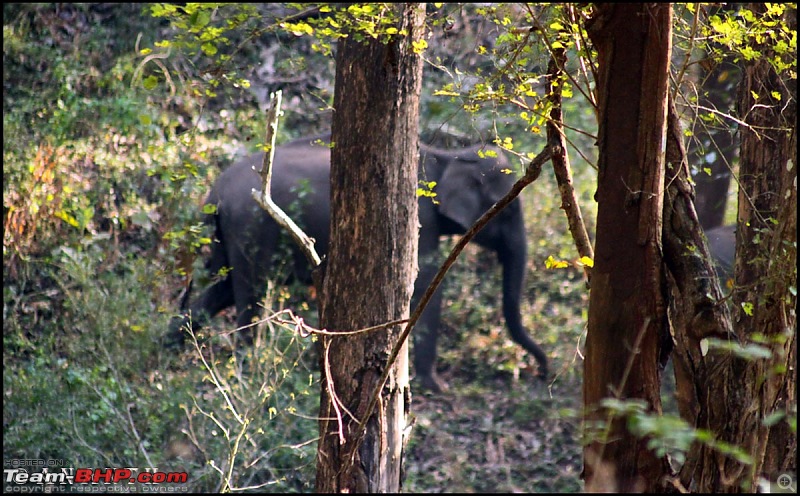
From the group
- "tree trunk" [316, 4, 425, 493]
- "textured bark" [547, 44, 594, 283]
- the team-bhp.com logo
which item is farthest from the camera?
the team-bhp.com logo

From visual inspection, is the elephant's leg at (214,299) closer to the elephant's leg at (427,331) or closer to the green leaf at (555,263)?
the elephant's leg at (427,331)

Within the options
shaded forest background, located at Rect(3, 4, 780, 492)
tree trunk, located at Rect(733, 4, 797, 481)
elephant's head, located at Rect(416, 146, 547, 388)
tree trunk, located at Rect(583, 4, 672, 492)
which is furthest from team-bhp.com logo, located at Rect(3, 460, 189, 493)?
tree trunk, located at Rect(583, 4, 672, 492)

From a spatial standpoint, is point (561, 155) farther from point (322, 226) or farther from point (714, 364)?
point (322, 226)

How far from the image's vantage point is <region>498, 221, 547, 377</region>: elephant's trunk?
8016 mm

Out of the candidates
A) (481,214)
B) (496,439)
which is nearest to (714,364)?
(496,439)

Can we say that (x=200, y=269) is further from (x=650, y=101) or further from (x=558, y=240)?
(x=650, y=101)

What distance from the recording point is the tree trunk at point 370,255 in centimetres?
395

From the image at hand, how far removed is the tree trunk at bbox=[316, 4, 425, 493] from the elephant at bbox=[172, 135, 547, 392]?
3.19 metres

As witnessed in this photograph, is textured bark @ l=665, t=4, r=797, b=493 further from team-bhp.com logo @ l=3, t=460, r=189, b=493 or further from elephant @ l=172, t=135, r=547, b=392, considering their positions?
elephant @ l=172, t=135, r=547, b=392

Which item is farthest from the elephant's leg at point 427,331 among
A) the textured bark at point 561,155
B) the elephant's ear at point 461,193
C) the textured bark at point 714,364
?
the textured bark at point 714,364

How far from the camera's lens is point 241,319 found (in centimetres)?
731

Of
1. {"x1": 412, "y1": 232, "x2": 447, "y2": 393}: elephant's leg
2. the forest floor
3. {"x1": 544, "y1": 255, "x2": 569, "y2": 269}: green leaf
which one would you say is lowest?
the forest floor

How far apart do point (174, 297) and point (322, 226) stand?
5.05ft

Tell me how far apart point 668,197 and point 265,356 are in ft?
11.9
